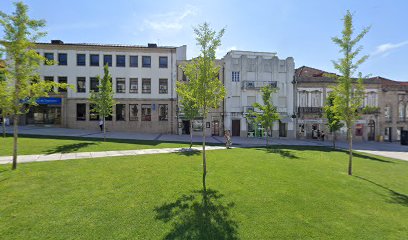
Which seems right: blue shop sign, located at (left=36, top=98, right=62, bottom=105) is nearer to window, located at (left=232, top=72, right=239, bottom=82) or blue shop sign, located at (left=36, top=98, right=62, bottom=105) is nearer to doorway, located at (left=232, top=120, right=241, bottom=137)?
window, located at (left=232, top=72, right=239, bottom=82)

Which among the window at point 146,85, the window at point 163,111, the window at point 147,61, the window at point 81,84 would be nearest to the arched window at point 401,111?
the window at point 163,111

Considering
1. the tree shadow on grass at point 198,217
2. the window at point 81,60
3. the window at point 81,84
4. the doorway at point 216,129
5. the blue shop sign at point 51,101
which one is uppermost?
the window at point 81,60

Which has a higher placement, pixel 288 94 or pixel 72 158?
pixel 288 94

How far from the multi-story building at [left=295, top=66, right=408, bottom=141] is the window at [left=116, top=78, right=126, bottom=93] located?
94.3ft

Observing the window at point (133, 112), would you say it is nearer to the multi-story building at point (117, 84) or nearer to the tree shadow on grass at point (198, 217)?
the multi-story building at point (117, 84)

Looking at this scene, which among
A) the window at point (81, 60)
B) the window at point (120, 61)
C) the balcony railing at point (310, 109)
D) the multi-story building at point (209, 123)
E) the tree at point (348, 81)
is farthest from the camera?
the balcony railing at point (310, 109)

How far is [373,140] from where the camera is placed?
128 feet

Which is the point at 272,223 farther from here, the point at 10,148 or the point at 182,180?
the point at 10,148

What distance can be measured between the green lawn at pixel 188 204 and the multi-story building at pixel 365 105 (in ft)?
Result: 91.5

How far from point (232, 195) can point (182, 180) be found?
2.45 m

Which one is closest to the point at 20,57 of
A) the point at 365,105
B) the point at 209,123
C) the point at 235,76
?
the point at 209,123

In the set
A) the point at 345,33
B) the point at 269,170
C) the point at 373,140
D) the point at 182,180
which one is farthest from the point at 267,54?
the point at 182,180

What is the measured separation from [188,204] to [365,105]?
44050mm

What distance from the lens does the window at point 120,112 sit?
1324 inches
